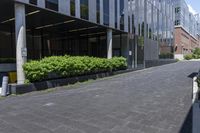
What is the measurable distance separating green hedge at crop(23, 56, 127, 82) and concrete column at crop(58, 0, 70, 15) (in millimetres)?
3006

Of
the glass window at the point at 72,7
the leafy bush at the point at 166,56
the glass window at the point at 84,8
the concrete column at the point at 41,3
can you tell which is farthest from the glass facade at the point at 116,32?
the concrete column at the point at 41,3

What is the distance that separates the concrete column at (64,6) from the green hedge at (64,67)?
3.01m

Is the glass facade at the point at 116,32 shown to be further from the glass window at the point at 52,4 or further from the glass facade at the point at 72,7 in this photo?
the glass window at the point at 52,4

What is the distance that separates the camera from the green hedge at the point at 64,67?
463 inches

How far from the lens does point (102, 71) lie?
18516 mm

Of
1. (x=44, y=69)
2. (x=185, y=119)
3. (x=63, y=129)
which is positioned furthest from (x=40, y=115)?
(x=44, y=69)

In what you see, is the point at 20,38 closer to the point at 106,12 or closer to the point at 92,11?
the point at 92,11

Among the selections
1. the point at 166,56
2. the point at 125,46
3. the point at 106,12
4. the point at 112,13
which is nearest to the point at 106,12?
the point at 106,12

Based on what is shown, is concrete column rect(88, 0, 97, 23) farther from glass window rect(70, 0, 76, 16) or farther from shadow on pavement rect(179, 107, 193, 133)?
shadow on pavement rect(179, 107, 193, 133)

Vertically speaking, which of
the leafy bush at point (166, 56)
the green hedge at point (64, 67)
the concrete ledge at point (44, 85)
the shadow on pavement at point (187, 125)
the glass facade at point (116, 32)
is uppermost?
the glass facade at point (116, 32)

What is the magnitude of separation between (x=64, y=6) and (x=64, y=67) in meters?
4.25

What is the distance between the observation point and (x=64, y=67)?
13.6m

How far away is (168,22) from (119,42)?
21368 millimetres

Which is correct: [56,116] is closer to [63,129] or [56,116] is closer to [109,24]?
[63,129]
